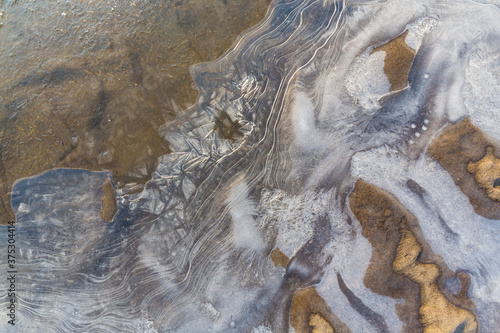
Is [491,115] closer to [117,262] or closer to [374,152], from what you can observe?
[374,152]

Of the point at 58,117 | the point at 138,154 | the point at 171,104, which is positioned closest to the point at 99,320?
the point at 138,154

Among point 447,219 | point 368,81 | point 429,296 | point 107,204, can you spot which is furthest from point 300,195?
point 107,204

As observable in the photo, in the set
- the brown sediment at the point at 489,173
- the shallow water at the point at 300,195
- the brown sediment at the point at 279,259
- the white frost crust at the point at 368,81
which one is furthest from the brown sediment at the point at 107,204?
the brown sediment at the point at 489,173

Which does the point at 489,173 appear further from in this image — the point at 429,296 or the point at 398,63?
the point at 398,63

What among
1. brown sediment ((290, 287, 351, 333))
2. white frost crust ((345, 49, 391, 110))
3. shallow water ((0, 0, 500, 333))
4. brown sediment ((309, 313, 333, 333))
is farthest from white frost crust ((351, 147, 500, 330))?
brown sediment ((309, 313, 333, 333))

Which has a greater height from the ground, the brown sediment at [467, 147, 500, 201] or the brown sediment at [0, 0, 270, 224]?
the brown sediment at [0, 0, 270, 224]

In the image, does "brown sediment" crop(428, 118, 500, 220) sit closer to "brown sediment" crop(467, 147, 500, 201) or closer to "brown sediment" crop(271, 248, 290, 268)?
"brown sediment" crop(467, 147, 500, 201)
